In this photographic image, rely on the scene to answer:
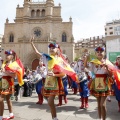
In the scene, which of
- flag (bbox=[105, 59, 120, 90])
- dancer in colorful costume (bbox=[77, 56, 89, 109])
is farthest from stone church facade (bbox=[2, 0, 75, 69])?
flag (bbox=[105, 59, 120, 90])

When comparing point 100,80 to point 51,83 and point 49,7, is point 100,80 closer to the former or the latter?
point 51,83

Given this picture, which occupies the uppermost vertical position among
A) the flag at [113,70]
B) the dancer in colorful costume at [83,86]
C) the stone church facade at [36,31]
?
the stone church facade at [36,31]

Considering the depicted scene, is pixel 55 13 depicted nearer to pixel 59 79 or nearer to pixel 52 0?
pixel 52 0

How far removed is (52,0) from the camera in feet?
131

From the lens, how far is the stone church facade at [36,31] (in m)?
36.8

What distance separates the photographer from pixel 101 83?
428cm

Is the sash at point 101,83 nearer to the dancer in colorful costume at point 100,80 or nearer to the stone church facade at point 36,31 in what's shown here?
the dancer in colorful costume at point 100,80

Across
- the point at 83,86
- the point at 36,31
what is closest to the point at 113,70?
the point at 83,86

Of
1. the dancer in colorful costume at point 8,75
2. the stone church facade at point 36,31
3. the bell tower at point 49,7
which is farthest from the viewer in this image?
the bell tower at point 49,7

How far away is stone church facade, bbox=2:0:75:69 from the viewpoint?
3675 cm

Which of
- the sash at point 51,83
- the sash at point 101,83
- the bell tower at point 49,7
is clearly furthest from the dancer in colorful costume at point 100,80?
the bell tower at point 49,7

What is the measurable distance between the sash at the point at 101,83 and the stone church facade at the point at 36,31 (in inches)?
1253

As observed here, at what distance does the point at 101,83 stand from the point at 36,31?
35000 mm

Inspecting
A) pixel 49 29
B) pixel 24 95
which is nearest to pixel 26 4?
pixel 49 29
